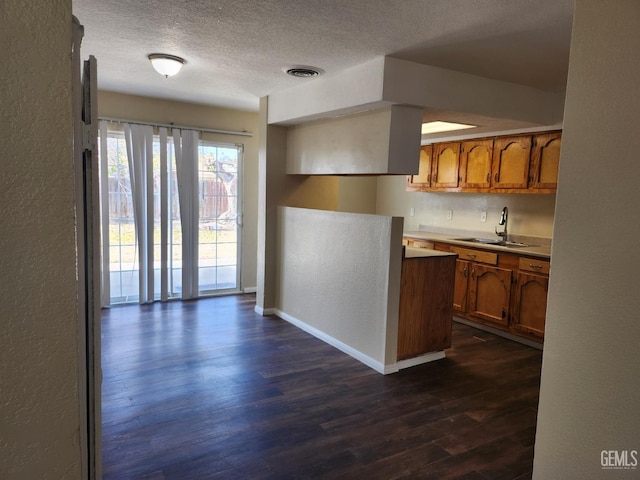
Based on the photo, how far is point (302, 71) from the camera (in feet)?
11.6

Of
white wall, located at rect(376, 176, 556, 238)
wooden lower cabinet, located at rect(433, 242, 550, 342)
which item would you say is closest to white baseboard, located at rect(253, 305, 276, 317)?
wooden lower cabinet, located at rect(433, 242, 550, 342)

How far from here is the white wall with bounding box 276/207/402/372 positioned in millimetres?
3451

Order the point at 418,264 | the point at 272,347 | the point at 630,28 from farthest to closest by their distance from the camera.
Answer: the point at 272,347, the point at 418,264, the point at 630,28

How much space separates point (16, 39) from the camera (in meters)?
0.81

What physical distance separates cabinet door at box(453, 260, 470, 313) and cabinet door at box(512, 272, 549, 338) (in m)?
0.61

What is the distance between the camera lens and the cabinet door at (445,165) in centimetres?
512

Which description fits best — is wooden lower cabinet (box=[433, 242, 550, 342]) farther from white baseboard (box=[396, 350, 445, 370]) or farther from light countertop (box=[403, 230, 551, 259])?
white baseboard (box=[396, 350, 445, 370])

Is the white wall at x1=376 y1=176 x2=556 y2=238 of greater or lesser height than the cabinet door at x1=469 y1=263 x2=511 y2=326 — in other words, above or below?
above

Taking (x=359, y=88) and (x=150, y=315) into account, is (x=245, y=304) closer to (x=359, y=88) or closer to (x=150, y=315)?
(x=150, y=315)

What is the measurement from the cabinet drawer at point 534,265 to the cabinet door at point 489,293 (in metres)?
0.16

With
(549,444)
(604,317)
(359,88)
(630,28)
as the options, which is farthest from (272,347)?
(630,28)

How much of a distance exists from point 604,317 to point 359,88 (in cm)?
245

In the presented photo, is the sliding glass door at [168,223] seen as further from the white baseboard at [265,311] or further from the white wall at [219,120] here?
the white baseboard at [265,311]

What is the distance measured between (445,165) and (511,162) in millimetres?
906
